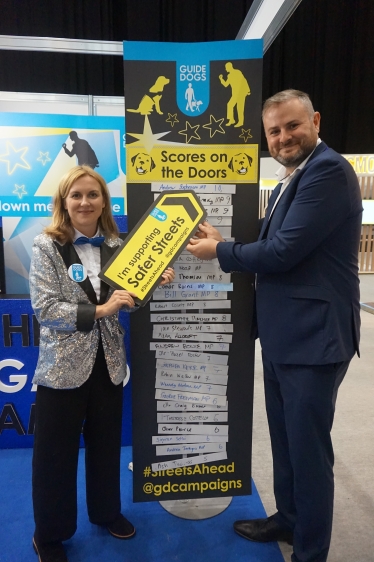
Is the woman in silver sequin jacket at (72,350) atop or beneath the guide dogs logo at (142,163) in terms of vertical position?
beneath

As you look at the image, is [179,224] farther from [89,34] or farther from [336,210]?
[89,34]

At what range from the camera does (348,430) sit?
271 cm

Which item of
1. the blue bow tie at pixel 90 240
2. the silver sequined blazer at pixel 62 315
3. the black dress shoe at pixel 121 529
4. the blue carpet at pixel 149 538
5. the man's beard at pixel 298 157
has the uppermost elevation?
the man's beard at pixel 298 157

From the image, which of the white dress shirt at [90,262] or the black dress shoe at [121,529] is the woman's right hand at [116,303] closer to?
the white dress shirt at [90,262]

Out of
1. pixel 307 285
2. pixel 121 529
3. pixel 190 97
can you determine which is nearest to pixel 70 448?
pixel 121 529

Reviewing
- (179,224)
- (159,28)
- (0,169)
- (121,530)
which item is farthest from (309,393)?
(159,28)

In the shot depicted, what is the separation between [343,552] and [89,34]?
6.99 meters

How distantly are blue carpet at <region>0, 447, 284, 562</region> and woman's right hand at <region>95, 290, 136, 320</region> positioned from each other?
1.03 metres

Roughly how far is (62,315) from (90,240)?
0.30 m

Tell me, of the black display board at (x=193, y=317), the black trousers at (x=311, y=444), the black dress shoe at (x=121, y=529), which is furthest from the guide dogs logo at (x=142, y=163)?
the black dress shoe at (x=121, y=529)

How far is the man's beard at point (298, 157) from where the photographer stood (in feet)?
4.62

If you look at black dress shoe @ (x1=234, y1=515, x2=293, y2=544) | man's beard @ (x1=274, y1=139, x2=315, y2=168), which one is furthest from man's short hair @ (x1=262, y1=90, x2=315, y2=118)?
black dress shoe @ (x1=234, y1=515, x2=293, y2=544)

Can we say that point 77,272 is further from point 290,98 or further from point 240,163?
point 290,98

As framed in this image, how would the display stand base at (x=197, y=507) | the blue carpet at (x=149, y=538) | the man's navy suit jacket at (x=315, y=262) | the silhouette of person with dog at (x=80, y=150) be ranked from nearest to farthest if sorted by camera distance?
the man's navy suit jacket at (x=315, y=262)
the blue carpet at (x=149, y=538)
the display stand base at (x=197, y=507)
the silhouette of person with dog at (x=80, y=150)
